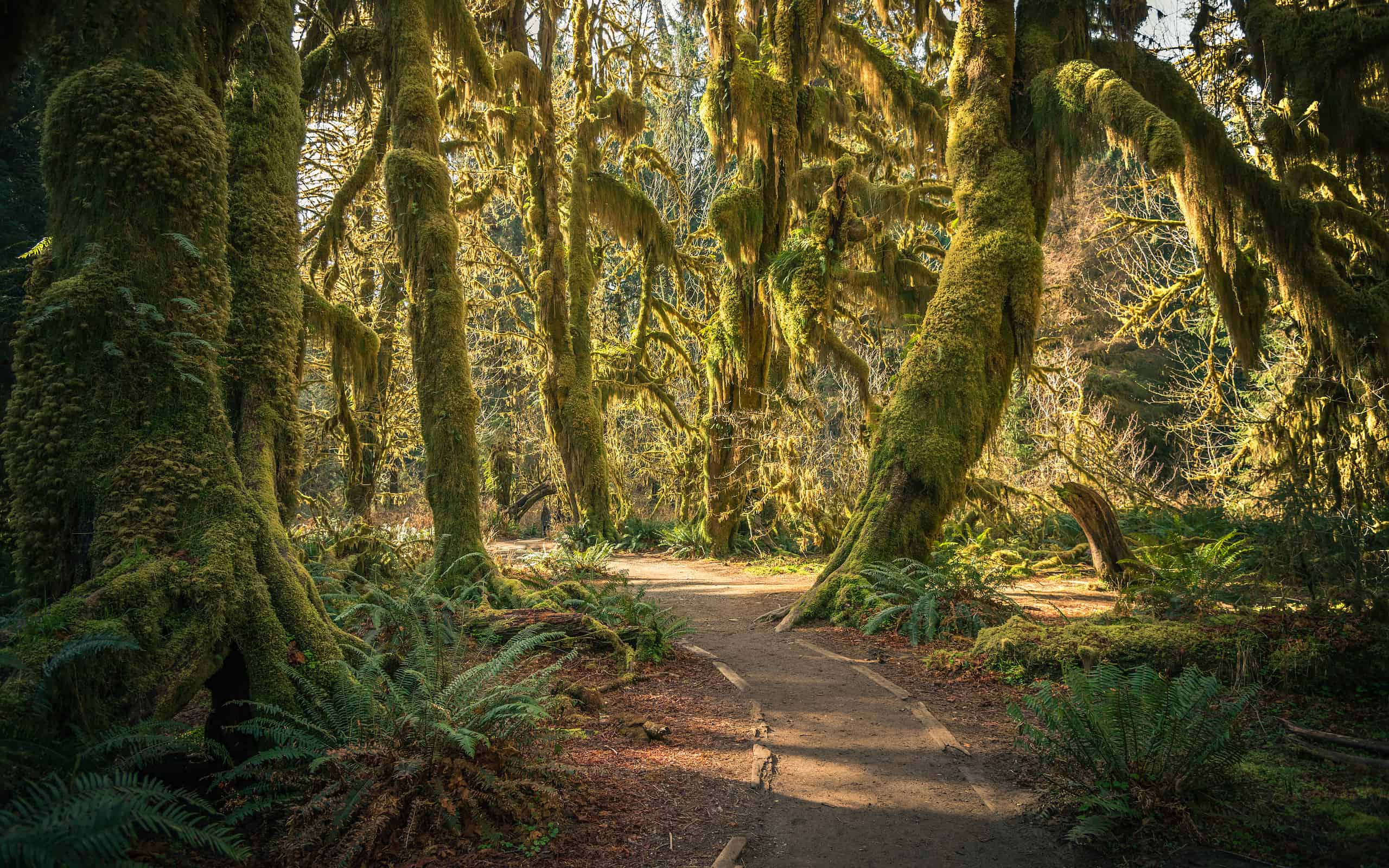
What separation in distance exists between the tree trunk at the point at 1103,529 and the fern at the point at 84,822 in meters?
9.48

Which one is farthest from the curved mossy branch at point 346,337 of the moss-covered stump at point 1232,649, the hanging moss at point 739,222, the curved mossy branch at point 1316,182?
the curved mossy branch at point 1316,182

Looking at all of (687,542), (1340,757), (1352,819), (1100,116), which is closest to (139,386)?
(1352,819)

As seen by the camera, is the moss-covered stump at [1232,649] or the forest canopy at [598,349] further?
the moss-covered stump at [1232,649]

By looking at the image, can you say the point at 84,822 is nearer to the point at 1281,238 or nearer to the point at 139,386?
the point at 139,386

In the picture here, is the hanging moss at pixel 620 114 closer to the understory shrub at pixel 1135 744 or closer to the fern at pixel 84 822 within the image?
the understory shrub at pixel 1135 744

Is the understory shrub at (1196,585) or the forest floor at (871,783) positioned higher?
the understory shrub at (1196,585)

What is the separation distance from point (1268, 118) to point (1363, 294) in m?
2.49

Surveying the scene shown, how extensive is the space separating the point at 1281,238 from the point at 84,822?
1207 cm

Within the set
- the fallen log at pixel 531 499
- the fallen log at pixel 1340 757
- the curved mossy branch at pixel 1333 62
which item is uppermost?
the curved mossy branch at pixel 1333 62

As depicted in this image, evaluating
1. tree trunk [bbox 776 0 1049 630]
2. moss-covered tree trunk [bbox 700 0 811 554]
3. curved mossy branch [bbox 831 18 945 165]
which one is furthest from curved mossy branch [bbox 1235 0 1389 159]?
moss-covered tree trunk [bbox 700 0 811 554]

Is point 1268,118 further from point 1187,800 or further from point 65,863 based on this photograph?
point 65,863

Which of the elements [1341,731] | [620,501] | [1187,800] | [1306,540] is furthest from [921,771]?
[620,501]

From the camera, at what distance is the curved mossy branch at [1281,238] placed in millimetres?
8953

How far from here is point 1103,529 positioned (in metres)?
9.62
